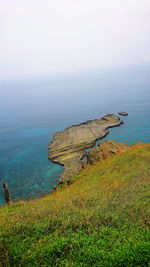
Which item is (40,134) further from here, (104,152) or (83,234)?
(83,234)

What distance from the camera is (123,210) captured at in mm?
11086

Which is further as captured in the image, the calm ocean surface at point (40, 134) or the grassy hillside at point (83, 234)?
the calm ocean surface at point (40, 134)

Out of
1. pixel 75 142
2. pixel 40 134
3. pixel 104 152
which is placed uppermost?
pixel 104 152

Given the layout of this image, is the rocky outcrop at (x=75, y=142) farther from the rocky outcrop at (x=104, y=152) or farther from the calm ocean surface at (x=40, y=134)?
the rocky outcrop at (x=104, y=152)

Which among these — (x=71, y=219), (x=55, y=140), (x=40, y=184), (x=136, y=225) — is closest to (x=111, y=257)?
(x=136, y=225)

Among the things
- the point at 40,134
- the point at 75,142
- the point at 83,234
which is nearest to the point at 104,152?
the point at 75,142

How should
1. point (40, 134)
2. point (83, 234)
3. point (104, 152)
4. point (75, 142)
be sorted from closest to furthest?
1. point (83, 234)
2. point (104, 152)
3. point (75, 142)
4. point (40, 134)

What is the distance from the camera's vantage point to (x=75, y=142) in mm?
47375

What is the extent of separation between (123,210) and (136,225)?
1897mm

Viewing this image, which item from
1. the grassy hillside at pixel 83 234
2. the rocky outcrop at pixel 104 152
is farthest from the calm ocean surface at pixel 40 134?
the grassy hillside at pixel 83 234

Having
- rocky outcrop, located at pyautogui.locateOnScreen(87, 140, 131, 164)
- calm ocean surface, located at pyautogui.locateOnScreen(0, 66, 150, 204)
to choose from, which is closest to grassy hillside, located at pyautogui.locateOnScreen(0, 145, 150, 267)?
calm ocean surface, located at pyautogui.locateOnScreen(0, 66, 150, 204)

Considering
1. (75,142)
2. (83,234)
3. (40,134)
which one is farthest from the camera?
(40,134)

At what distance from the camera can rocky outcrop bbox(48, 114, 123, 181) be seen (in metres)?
37.7

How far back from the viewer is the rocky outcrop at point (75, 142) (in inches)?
1485
